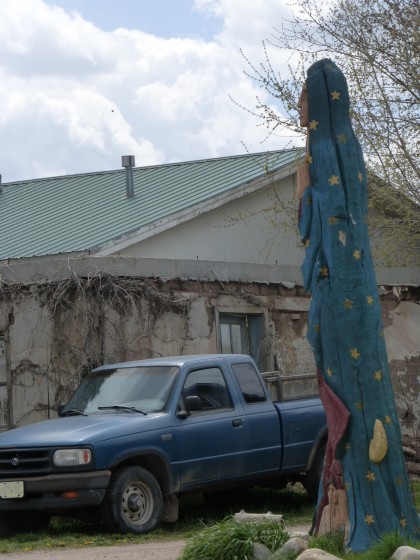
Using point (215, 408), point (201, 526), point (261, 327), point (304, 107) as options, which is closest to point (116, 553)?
point (201, 526)

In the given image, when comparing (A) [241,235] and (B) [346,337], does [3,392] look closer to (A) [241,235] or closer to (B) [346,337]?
(B) [346,337]

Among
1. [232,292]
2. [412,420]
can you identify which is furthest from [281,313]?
[412,420]

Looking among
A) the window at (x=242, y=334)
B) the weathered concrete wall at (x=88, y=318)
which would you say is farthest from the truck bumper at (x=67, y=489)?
the window at (x=242, y=334)

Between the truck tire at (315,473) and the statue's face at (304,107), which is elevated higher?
the statue's face at (304,107)

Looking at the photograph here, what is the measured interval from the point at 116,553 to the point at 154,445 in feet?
5.26

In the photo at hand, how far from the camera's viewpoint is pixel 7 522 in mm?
11812

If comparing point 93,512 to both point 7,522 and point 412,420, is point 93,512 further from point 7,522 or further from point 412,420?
point 412,420

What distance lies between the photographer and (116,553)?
10.1m

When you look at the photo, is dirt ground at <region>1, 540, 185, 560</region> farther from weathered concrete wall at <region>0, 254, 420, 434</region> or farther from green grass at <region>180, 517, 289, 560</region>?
weathered concrete wall at <region>0, 254, 420, 434</region>

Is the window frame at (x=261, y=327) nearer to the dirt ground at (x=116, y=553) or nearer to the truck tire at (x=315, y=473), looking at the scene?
the truck tire at (x=315, y=473)

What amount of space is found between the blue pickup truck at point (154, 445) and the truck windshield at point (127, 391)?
0.01 m

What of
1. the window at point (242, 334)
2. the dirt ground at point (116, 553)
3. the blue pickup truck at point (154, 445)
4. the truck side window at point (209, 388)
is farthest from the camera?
the window at point (242, 334)

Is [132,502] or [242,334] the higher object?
[242,334]

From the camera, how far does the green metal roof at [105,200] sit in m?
21.0
